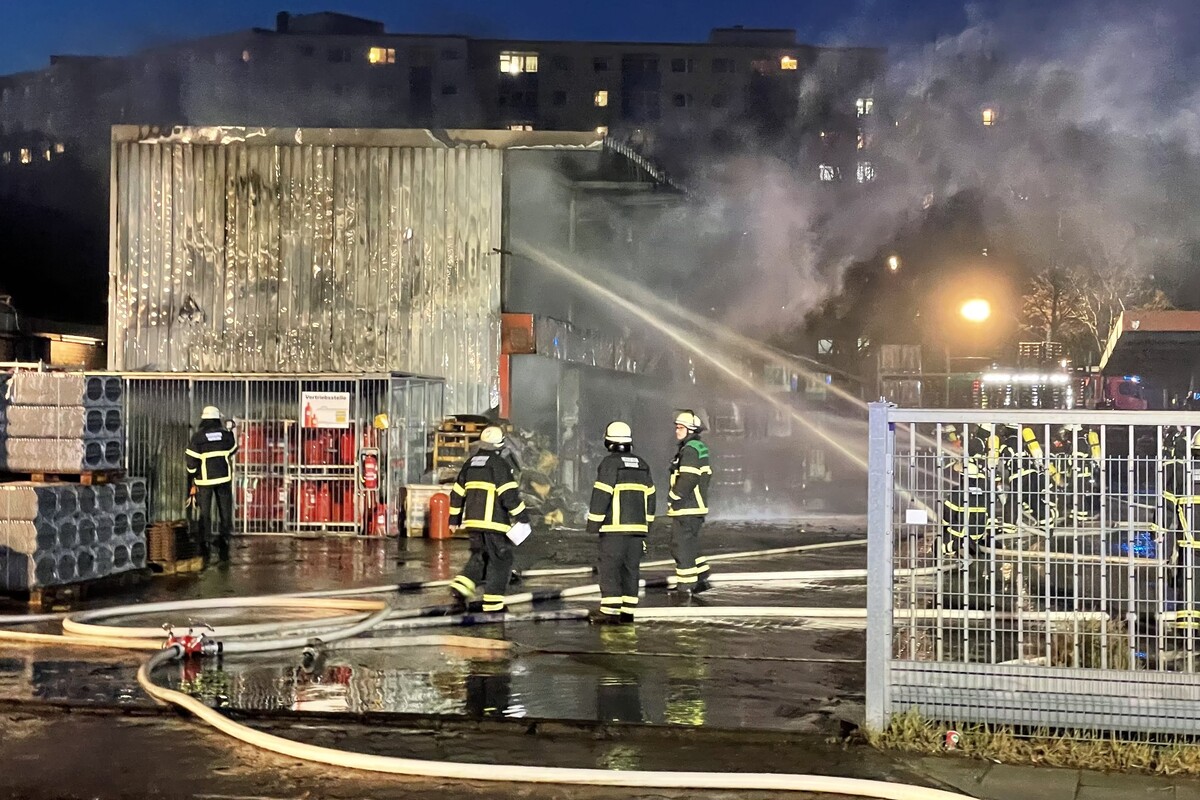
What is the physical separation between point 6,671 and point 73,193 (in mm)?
42442

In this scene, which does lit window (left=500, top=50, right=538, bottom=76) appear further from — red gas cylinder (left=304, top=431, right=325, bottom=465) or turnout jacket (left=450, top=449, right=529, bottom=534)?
turnout jacket (left=450, top=449, right=529, bottom=534)

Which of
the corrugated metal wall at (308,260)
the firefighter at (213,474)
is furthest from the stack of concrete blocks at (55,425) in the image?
the corrugated metal wall at (308,260)

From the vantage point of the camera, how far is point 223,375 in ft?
61.2

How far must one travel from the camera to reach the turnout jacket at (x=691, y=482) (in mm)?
11891

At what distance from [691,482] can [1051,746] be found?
589 centimetres

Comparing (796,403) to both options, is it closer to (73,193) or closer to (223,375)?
(223,375)

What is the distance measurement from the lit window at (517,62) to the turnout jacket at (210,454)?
5921cm

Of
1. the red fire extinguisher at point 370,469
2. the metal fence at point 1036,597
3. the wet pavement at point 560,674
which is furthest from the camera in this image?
the red fire extinguisher at point 370,469

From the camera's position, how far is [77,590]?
37.2ft

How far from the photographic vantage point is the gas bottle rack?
59.6ft

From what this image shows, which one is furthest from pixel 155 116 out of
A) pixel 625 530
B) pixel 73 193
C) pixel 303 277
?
pixel 625 530

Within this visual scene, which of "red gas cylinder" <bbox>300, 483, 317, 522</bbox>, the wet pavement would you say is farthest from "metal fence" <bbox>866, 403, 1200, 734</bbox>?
"red gas cylinder" <bbox>300, 483, 317, 522</bbox>

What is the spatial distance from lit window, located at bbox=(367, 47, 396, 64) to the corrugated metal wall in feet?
166

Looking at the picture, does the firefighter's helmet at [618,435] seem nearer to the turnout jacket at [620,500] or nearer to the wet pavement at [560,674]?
the turnout jacket at [620,500]
